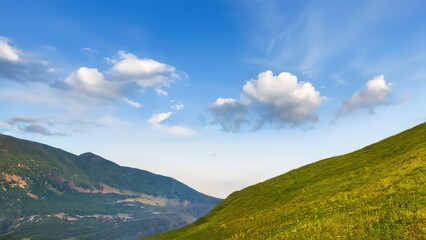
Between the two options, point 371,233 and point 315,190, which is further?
point 315,190

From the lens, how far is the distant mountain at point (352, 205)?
28.5 meters

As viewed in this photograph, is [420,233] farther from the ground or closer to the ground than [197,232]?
farther from the ground

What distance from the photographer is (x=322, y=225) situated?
108 ft

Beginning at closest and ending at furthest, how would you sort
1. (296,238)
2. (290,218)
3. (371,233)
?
(371,233), (296,238), (290,218)

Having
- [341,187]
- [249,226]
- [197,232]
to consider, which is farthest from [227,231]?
[341,187]

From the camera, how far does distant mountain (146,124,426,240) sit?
28478mm

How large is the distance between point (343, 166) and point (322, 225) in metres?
38.1

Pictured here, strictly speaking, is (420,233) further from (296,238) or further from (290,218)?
(290,218)

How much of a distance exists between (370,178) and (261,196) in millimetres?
27927

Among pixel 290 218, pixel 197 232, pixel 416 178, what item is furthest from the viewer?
pixel 197 232

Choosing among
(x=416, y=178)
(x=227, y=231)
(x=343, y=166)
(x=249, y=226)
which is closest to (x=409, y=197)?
(x=416, y=178)

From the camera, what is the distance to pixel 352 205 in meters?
38.3

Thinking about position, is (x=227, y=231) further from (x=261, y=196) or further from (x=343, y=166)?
(x=343, y=166)

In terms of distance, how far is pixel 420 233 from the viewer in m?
25.0
